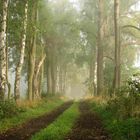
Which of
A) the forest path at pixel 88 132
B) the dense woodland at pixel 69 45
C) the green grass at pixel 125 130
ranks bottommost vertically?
the forest path at pixel 88 132

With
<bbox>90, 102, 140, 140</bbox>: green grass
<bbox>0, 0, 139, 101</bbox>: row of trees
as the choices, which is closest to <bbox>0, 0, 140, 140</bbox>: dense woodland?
<bbox>0, 0, 139, 101</bbox>: row of trees

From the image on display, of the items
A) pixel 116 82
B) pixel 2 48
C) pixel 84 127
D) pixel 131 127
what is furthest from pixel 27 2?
pixel 131 127

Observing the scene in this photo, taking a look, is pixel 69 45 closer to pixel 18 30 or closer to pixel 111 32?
pixel 111 32

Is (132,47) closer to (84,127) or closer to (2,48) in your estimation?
(2,48)

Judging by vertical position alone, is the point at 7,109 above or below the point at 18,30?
below

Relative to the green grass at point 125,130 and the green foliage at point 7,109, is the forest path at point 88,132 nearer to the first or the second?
the green grass at point 125,130

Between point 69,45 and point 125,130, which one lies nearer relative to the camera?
point 125,130

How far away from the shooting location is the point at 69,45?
57.2 metres

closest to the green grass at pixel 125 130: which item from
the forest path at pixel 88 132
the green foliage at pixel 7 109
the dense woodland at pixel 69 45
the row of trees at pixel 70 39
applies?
the forest path at pixel 88 132

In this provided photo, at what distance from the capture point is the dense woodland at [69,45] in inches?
911

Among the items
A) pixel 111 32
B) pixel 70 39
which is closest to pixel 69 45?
pixel 70 39

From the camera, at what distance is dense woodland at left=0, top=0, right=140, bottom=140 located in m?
23.1

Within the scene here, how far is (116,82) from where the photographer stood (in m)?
27.8

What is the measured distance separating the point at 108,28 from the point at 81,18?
803 centimetres
